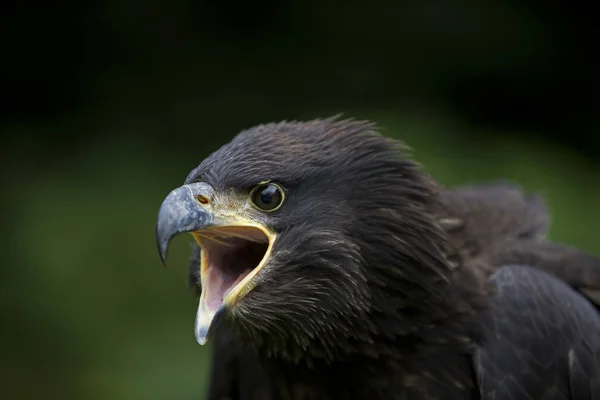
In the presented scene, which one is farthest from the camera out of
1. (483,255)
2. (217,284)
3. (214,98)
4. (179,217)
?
(214,98)

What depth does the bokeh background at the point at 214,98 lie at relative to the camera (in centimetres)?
768

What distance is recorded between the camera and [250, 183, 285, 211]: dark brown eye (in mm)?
3135

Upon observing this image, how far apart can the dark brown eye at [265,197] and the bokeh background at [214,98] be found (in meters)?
4.54

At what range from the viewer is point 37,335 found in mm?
7504

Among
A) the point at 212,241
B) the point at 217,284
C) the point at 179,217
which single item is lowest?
the point at 217,284

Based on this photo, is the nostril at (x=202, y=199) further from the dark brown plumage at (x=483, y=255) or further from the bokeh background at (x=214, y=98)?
the bokeh background at (x=214, y=98)

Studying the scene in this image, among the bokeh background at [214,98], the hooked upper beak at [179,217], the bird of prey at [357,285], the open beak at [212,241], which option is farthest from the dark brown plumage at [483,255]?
the bokeh background at [214,98]

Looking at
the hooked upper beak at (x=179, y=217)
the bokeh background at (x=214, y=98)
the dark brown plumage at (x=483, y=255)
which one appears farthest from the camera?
the bokeh background at (x=214, y=98)

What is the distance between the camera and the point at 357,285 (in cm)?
320

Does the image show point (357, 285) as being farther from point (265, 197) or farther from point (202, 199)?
point (202, 199)

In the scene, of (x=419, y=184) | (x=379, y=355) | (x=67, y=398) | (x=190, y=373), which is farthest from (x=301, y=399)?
(x=67, y=398)

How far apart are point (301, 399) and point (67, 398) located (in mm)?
4492

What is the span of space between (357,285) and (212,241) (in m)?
0.56

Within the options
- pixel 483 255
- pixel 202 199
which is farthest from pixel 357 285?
pixel 483 255
